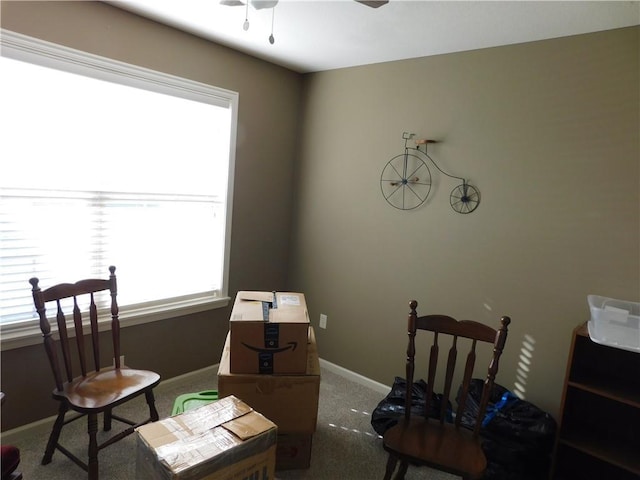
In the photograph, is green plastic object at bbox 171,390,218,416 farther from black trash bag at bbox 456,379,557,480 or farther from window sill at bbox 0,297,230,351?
black trash bag at bbox 456,379,557,480

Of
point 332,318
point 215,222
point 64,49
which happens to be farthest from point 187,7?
point 332,318

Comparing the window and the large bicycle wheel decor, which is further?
the large bicycle wheel decor

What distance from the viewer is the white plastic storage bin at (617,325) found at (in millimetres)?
1859

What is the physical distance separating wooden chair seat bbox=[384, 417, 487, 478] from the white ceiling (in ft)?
6.75

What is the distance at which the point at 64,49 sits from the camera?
7.19 feet

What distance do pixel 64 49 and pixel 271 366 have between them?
2.05 metres

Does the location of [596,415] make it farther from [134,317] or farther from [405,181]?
[134,317]

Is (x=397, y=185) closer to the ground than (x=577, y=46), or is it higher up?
closer to the ground

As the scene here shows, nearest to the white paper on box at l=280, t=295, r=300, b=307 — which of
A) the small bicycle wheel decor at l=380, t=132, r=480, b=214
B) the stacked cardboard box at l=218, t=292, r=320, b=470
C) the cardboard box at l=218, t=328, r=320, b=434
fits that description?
the stacked cardboard box at l=218, t=292, r=320, b=470

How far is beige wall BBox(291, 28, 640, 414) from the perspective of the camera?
2.17 metres

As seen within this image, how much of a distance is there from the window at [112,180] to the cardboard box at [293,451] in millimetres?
1261

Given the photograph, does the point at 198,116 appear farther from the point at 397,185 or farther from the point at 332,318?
the point at 332,318

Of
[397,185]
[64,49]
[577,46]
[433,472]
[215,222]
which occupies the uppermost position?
[577,46]

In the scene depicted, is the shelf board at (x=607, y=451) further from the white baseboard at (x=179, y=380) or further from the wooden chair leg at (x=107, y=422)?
the wooden chair leg at (x=107, y=422)
